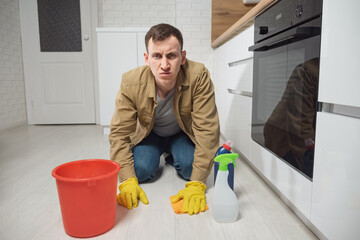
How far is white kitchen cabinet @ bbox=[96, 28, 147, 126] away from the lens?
253cm

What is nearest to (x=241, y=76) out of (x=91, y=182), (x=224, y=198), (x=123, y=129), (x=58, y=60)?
(x=123, y=129)

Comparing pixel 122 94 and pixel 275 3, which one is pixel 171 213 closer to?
pixel 122 94

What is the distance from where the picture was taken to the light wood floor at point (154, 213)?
977 mm

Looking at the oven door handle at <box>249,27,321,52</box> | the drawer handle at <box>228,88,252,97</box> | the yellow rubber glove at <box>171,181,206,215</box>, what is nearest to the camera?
the oven door handle at <box>249,27,321,52</box>

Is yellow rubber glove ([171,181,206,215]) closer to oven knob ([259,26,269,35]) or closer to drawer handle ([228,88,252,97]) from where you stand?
drawer handle ([228,88,252,97])

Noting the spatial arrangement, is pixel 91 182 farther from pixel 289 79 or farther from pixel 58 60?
pixel 58 60

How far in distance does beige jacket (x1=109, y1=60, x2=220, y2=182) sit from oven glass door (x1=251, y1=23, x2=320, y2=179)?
0.80ft

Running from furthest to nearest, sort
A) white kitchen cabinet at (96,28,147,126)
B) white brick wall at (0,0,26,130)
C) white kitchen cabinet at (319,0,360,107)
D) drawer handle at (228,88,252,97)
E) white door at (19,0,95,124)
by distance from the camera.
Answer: white door at (19,0,95,124) → white brick wall at (0,0,26,130) → white kitchen cabinet at (96,28,147,126) → drawer handle at (228,88,252,97) → white kitchen cabinet at (319,0,360,107)

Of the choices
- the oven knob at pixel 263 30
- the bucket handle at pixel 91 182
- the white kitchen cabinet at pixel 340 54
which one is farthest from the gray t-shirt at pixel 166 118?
the white kitchen cabinet at pixel 340 54

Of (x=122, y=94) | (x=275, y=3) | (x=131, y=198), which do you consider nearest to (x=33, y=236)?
(x=131, y=198)

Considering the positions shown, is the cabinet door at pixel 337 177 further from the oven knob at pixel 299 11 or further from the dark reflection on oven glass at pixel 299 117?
the oven knob at pixel 299 11

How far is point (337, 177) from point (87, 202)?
0.74 m

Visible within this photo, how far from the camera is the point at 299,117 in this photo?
95cm

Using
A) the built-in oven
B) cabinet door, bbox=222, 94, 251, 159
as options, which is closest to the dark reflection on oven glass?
the built-in oven
